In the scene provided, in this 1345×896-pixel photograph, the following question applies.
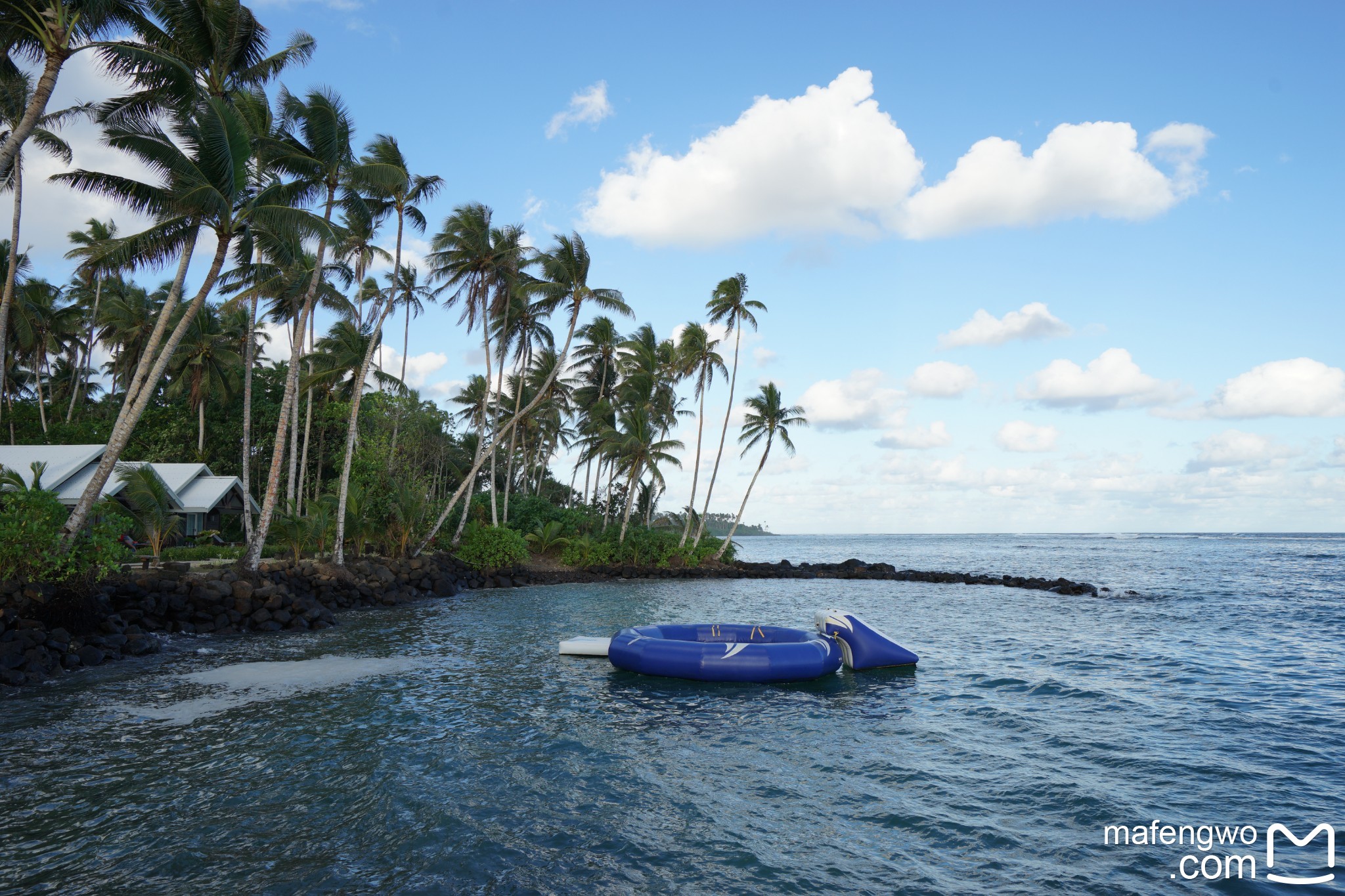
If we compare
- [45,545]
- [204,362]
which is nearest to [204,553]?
[204,362]

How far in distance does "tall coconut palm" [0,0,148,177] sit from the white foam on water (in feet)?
30.8

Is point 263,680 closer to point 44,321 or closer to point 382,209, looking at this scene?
point 382,209

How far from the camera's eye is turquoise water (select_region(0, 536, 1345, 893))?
5887 millimetres

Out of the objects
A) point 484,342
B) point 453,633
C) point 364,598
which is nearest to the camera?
point 453,633

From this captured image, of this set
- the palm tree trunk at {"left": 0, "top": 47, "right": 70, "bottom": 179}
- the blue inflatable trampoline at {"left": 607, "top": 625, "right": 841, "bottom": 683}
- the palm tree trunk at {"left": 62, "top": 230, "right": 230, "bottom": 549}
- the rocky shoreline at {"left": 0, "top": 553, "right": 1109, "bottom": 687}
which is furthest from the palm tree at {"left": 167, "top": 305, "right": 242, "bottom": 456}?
the blue inflatable trampoline at {"left": 607, "top": 625, "right": 841, "bottom": 683}

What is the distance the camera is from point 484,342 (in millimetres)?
29266

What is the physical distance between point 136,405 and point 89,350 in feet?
110

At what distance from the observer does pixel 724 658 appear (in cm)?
1250

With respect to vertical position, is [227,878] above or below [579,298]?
below

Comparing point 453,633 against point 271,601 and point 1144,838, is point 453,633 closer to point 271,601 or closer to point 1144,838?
point 271,601

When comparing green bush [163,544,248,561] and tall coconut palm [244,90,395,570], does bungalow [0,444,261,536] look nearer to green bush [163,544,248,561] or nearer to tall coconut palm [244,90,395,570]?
green bush [163,544,248,561]

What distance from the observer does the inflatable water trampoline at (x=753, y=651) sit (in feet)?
41.0

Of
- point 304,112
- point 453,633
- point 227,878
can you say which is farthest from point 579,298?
point 227,878

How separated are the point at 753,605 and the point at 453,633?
11599mm
